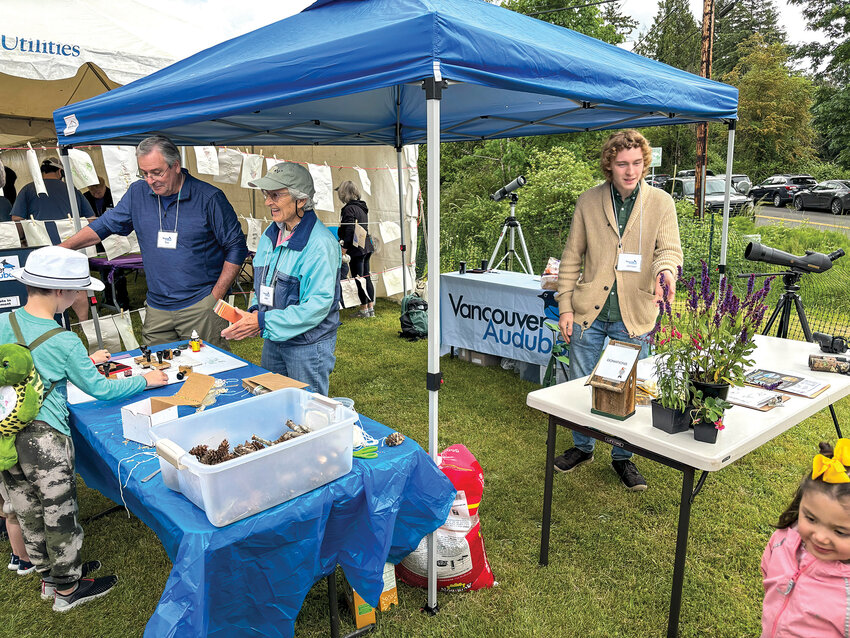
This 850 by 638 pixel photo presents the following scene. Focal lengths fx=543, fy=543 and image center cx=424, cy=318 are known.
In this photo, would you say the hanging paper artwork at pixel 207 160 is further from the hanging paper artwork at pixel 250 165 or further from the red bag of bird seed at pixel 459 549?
the red bag of bird seed at pixel 459 549

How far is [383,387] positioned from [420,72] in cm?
324

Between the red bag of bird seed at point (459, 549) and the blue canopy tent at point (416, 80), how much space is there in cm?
10

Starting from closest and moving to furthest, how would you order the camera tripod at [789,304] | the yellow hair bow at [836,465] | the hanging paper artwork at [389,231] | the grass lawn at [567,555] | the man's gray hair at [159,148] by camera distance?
the yellow hair bow at [836,465], the grass lawn at [567,555], the man's gray hair at [159,148], the camera tripod at [789,304], the hanging paper artwork at [389,231]

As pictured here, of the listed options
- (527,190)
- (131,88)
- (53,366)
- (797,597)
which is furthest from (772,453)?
(527,190)

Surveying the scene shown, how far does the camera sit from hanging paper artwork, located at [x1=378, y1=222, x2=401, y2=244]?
760cm

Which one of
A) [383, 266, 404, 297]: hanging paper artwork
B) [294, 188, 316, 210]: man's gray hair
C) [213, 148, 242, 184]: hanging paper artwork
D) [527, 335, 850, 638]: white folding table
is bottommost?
[383, 266, 404, 297]: hanging paper artwork

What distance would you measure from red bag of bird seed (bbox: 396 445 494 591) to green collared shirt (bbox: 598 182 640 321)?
43.6 inches

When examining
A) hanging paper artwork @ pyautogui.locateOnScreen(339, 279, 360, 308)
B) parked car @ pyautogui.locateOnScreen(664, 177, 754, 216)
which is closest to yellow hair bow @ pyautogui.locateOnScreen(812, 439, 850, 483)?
hanging paper artwork @ pyautogui.locateOnScreen(339, 279, 360, 308)

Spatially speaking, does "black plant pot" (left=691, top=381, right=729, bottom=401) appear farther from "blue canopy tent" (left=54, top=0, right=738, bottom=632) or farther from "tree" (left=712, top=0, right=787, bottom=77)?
"tree" (left=712, top=0, right=787, bottom=77)

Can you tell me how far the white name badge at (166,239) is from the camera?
285 cm

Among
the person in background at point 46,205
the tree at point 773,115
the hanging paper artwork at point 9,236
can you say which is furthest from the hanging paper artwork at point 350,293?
the tree at point 773,115

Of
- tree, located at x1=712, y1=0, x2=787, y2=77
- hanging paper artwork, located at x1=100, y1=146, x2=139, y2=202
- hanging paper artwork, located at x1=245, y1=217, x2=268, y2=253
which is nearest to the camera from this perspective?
hanging paper artwork, located at x1=100, y1=146, x2=139, y2=202

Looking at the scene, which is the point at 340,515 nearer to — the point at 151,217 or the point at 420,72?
the point at 420,72

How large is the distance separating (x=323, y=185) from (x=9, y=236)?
3347 mm
